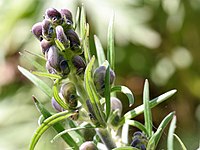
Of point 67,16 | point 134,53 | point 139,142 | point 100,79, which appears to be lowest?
point 134,53

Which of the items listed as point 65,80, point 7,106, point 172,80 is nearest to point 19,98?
point 7,106

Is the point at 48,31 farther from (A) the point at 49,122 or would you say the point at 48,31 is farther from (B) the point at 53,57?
(A) the point at 49,122

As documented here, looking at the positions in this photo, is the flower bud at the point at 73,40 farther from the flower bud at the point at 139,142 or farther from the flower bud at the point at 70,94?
the flower bud at the point at 139,142

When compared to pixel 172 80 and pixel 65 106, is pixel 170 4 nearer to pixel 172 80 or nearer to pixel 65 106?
pixel 172 80

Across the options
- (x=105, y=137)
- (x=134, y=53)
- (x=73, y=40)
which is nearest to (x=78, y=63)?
(x=73, y=40)

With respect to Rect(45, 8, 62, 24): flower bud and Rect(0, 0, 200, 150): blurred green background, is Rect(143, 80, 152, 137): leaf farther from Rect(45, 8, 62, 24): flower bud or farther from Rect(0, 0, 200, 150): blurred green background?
Rect(0, 0, 200, 150): blurred green background
